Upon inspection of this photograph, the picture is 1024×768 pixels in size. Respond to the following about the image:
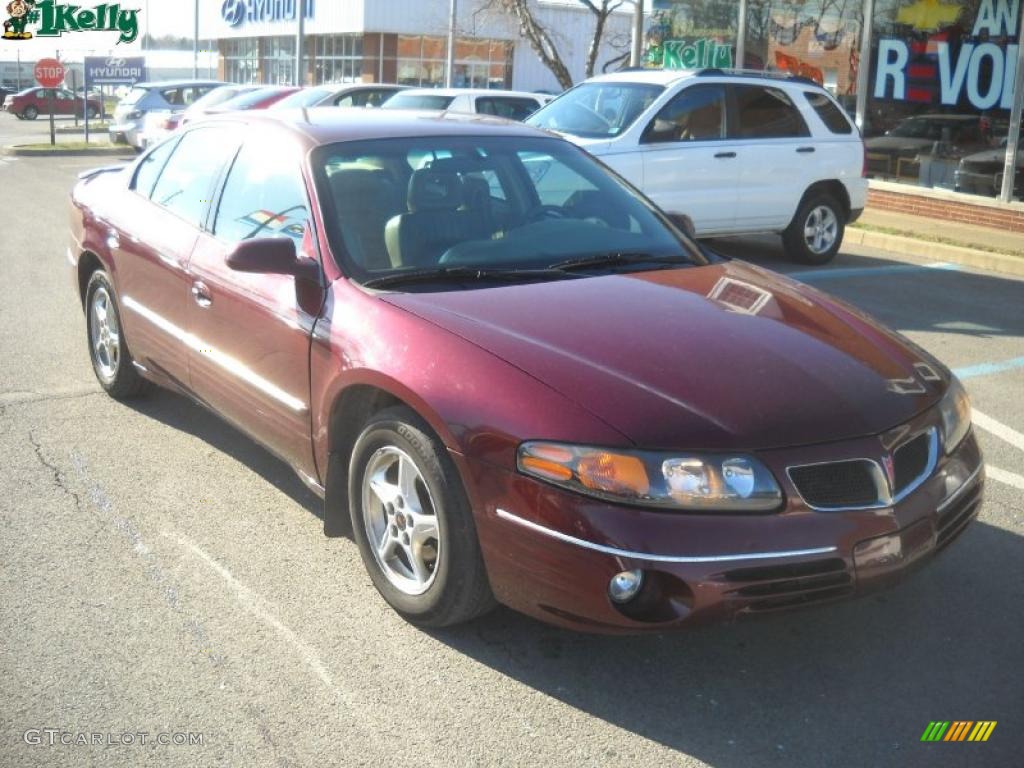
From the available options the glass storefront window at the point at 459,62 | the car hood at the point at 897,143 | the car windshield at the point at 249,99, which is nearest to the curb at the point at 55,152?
the car windshield at the point at 249,99

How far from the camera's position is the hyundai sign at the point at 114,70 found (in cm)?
2958

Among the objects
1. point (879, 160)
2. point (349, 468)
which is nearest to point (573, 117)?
point (879, 160)

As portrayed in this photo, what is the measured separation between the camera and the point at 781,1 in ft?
56.4

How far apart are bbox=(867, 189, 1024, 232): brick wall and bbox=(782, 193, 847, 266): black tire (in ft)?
9.57

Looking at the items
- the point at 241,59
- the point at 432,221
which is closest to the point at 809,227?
the point at 432,221

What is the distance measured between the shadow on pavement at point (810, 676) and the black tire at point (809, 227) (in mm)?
7701

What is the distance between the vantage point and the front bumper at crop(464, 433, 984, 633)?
10.6ft

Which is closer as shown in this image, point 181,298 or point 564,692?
point 564,692

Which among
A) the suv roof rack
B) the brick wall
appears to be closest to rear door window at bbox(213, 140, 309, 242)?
the suv roof rack

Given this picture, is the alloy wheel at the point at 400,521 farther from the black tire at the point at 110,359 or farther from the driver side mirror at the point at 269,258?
the black tire at the point at 110,359

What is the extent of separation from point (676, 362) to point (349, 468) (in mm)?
1210

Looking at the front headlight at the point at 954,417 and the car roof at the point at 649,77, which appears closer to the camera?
the front headlight at the point at 954,417

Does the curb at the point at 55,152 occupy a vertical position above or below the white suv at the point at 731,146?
below

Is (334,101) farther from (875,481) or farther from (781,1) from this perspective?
(875,481)
